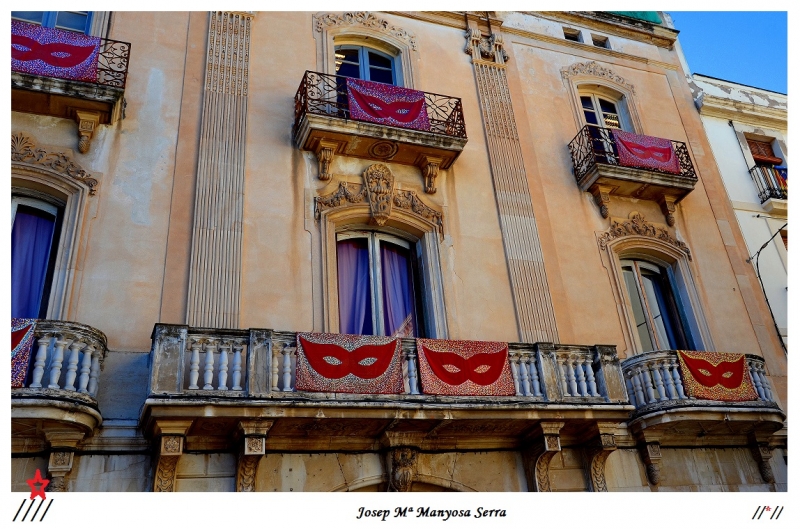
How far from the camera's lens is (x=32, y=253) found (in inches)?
394

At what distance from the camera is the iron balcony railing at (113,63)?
10992 mm

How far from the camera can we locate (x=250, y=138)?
38.7 ft

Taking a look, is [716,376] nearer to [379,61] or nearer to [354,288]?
[354,288]

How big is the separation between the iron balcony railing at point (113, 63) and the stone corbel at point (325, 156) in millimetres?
3121

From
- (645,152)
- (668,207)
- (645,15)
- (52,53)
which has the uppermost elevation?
(645,15)

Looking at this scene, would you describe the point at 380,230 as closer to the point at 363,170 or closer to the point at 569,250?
the point at 363,170

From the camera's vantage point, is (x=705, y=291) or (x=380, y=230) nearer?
(x=380, y=230)

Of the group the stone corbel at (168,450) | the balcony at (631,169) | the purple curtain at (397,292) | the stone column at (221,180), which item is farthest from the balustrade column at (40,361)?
the balcony at (631,169)

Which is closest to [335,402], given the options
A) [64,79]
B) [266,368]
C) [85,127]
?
[266,368]

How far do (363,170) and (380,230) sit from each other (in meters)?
1.06

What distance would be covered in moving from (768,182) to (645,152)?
370 centimetres

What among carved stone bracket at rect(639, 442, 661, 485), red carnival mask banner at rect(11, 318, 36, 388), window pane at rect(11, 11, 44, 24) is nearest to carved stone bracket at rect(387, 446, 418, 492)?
carved stone bracket at rect(639, 442, 661, 485)

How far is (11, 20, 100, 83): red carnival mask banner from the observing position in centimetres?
1048

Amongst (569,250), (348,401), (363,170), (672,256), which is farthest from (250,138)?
(672,256)
